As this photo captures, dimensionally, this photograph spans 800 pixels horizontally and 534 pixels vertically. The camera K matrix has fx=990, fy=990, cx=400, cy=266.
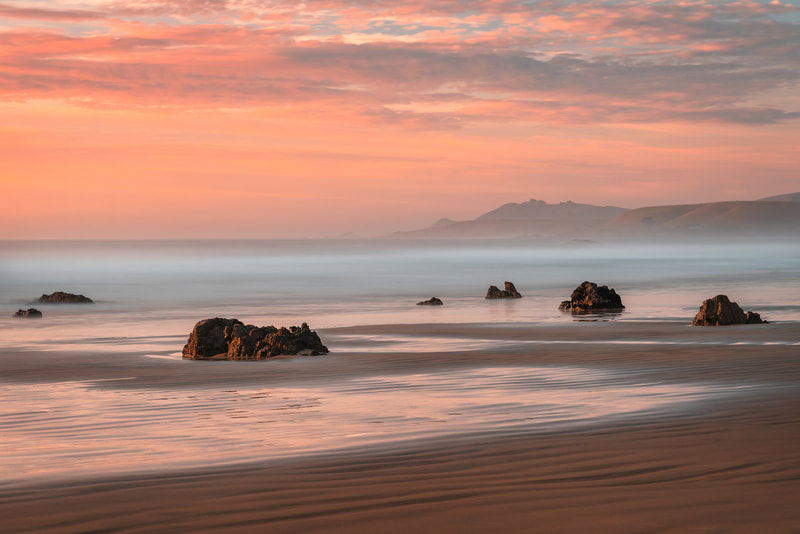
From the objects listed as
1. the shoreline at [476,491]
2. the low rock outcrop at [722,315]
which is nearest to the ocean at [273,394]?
the shoreline at [476,491]

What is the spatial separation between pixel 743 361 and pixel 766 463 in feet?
23.9

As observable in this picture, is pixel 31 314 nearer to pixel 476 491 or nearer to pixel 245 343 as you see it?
pixel 245 343

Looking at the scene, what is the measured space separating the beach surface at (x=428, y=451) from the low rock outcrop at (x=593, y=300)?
39.9 ft

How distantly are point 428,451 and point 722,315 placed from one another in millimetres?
14475

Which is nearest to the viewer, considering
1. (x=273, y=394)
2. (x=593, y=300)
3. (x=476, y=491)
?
(x=476, y=491)

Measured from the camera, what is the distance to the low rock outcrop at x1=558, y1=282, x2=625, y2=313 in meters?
26.2

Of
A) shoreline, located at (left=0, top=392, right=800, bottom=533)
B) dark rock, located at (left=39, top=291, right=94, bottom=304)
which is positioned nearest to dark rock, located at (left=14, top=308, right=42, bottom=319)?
dark rock, located at (left=39, top=291, right=94, bottom=304)

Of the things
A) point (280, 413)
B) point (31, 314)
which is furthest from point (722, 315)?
point (31, 314)

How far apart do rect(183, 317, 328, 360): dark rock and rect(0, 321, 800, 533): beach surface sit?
3.61ft

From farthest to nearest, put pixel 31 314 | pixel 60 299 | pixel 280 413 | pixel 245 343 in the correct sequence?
1. pixel 60 299
2. pixel 31 314
3. pixel 245 343
4. pixel 280 413

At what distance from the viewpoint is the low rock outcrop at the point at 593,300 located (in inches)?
1030

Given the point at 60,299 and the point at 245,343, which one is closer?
the point at 245,343

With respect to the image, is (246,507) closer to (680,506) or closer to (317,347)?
(680,506)

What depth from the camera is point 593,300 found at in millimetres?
26172
